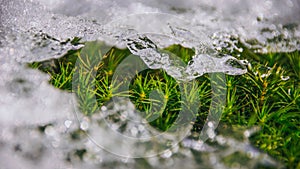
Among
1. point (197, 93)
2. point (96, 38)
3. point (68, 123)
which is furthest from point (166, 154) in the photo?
point (96, 38)

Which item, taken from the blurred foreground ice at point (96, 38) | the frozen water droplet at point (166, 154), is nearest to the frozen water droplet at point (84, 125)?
the blurred foreground ice at point (96, 38)

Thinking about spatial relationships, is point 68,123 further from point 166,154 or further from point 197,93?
point 197,93

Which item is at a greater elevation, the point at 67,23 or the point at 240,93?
the point at 67,23

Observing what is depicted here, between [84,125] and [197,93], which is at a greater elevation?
[197,93]

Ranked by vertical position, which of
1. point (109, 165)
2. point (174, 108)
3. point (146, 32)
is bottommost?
point (109, 165)

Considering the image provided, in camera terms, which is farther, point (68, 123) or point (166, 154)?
point (68, 123)

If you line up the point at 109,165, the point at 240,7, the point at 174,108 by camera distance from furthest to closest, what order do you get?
1. the point at 240,7
2. the point at 174,108
3. the point at 109,165

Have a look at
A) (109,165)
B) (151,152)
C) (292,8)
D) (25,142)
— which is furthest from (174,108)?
(292,8)

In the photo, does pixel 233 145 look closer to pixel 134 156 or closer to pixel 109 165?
pixel 134 156
